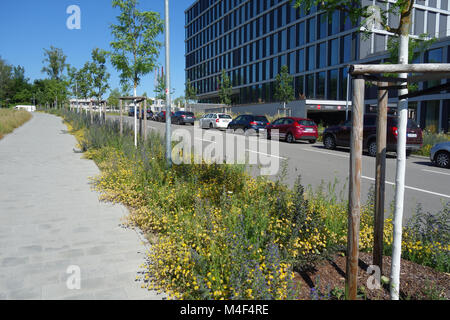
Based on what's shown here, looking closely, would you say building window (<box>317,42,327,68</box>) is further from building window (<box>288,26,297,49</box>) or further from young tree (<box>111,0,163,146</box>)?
young tree (<box>111,0,163,146</box>)

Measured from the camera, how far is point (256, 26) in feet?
171

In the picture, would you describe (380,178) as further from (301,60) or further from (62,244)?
(301,60)

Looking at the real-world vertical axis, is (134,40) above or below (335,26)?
below

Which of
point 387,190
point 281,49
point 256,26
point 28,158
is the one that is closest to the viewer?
point 387,190

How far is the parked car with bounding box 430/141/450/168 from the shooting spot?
453 inches

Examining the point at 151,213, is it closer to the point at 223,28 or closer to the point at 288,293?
the point at 288,293

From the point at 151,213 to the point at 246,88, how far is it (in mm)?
51798

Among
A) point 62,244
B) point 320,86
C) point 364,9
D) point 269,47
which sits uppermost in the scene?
point 269,47

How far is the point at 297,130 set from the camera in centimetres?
1916

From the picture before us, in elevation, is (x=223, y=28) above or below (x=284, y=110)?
above

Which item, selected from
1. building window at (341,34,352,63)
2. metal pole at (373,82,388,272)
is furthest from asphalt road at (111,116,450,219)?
building window at (341,34,352,63)

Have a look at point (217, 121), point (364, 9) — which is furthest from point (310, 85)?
point (364, 9)

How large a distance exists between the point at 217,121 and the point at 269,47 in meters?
24.0
